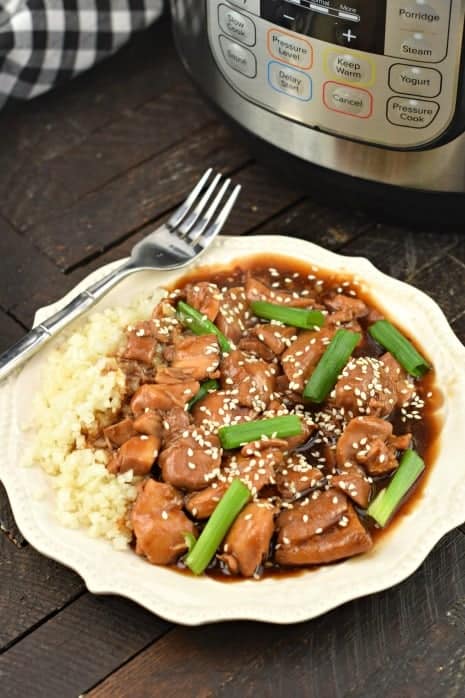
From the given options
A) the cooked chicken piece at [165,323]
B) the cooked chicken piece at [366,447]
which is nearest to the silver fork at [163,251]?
the cooked chicken piece at [165,323]

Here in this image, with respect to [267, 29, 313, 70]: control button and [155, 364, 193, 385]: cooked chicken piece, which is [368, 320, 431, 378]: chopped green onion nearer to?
[155, 364, 193, 385]: cooked chicken piece

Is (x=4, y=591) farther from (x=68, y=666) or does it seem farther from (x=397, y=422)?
(x=397, y=422)

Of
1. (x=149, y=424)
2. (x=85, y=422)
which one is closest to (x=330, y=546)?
(x=149, y=424)

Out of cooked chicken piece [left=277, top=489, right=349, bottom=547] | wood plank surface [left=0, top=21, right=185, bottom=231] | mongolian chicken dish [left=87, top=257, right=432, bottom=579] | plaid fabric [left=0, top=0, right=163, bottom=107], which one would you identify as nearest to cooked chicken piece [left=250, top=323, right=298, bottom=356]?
mongolian chicken dish [left=87, top=257, right=432, bottom=579]

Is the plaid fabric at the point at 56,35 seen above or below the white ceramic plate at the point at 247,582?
above

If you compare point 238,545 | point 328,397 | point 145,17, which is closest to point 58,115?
point 145,17

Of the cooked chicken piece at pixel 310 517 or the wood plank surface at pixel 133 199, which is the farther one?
the wood plank surface at pixel 133 199

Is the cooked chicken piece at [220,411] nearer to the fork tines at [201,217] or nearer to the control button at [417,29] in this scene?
the fork tines at [201,217]
